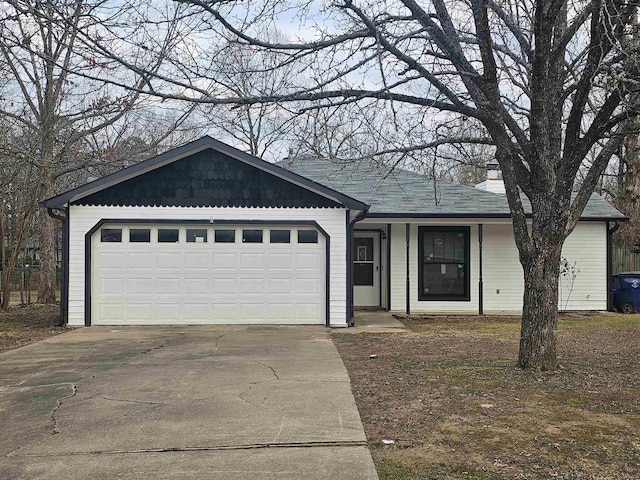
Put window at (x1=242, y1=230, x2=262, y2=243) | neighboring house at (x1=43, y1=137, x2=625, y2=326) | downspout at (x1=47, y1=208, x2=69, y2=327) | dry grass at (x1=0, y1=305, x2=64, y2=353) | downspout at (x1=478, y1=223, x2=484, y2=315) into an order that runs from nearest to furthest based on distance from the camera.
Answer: dry grass at (x1=0, y1=305, x2=64, y2=353) < downspout at (x1=47, y1=208, x2=69, y2=327) < neighboring house at (x1=43, y1=137, x2=625, y2=326) < window at (x1=242, y1=230, x2=262, y2=243) < downspout at (x1=478, y1=223, x2=484, y2=315)

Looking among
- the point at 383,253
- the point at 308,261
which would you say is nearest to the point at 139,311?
the point at 308,261

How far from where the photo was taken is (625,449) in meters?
4.93

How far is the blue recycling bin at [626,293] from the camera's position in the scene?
1675cm

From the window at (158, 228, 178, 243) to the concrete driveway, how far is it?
3.57 metres

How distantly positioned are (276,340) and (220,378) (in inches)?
139

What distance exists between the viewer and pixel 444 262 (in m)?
16.6

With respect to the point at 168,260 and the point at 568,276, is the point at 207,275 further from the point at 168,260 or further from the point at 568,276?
the point at 568,276

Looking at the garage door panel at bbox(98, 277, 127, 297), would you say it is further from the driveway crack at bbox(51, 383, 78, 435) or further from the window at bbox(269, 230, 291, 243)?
the driveway crack at bbox(51, 383, 78, 435)

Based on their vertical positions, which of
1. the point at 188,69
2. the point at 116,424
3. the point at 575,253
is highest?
the point at 188,69

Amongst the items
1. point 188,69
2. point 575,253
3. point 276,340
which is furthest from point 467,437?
point 575,253

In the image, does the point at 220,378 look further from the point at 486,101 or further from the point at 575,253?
the point at 575,253

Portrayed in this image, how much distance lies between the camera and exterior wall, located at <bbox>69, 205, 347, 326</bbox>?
1327 centimetres

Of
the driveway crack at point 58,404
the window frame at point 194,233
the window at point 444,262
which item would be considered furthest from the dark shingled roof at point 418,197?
the driveway crack at point 58,404

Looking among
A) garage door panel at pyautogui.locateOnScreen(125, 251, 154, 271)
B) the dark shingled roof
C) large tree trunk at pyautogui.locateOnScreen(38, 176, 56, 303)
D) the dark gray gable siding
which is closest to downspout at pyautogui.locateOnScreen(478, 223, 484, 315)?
the dark shingled roof
